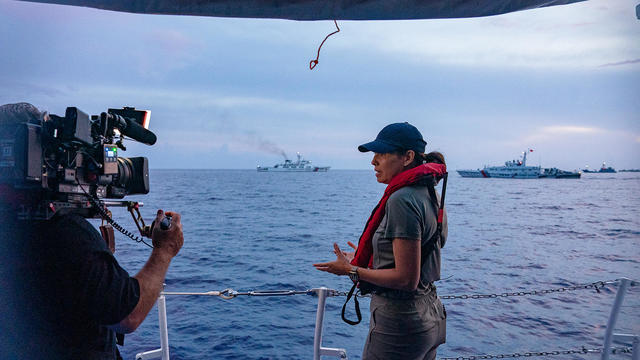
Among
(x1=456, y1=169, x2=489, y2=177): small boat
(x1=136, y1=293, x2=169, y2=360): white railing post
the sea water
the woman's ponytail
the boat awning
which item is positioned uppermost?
(x1=456, y1=169, x2=489, y2=177): small boat

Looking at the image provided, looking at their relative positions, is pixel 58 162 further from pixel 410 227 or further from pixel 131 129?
pixel 410 227

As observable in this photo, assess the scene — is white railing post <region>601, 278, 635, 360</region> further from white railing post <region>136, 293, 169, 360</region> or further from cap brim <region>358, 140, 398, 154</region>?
white railing post <region>136, 293, 169, 360</region>

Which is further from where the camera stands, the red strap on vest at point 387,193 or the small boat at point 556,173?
the small boat at point 556,173

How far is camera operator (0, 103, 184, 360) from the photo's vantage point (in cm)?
122

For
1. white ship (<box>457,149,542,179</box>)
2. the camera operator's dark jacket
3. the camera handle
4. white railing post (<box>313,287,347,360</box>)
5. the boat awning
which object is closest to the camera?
the camera operator's dark jacket

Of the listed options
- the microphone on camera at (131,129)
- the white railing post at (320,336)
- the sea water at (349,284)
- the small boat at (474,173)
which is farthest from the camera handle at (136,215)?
the small boat at (474,173)

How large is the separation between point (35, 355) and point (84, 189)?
61 centimetres

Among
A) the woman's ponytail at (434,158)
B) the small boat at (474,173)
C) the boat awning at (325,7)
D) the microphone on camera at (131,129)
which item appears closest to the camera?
the microphone on camera at (131,129)

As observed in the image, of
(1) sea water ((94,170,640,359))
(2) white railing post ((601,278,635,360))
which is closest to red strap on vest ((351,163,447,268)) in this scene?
(2) white railing post ((601,278,635,360))

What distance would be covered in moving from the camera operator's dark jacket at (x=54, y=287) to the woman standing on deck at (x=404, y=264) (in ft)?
4.19

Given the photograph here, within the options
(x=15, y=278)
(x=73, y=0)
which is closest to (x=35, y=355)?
(x=15, y=278)

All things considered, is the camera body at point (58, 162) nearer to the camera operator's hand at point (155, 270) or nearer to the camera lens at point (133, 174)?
the camera lens at point (133, 174)

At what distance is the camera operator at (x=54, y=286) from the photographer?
4.00ft

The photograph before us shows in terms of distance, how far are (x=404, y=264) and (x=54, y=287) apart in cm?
151
